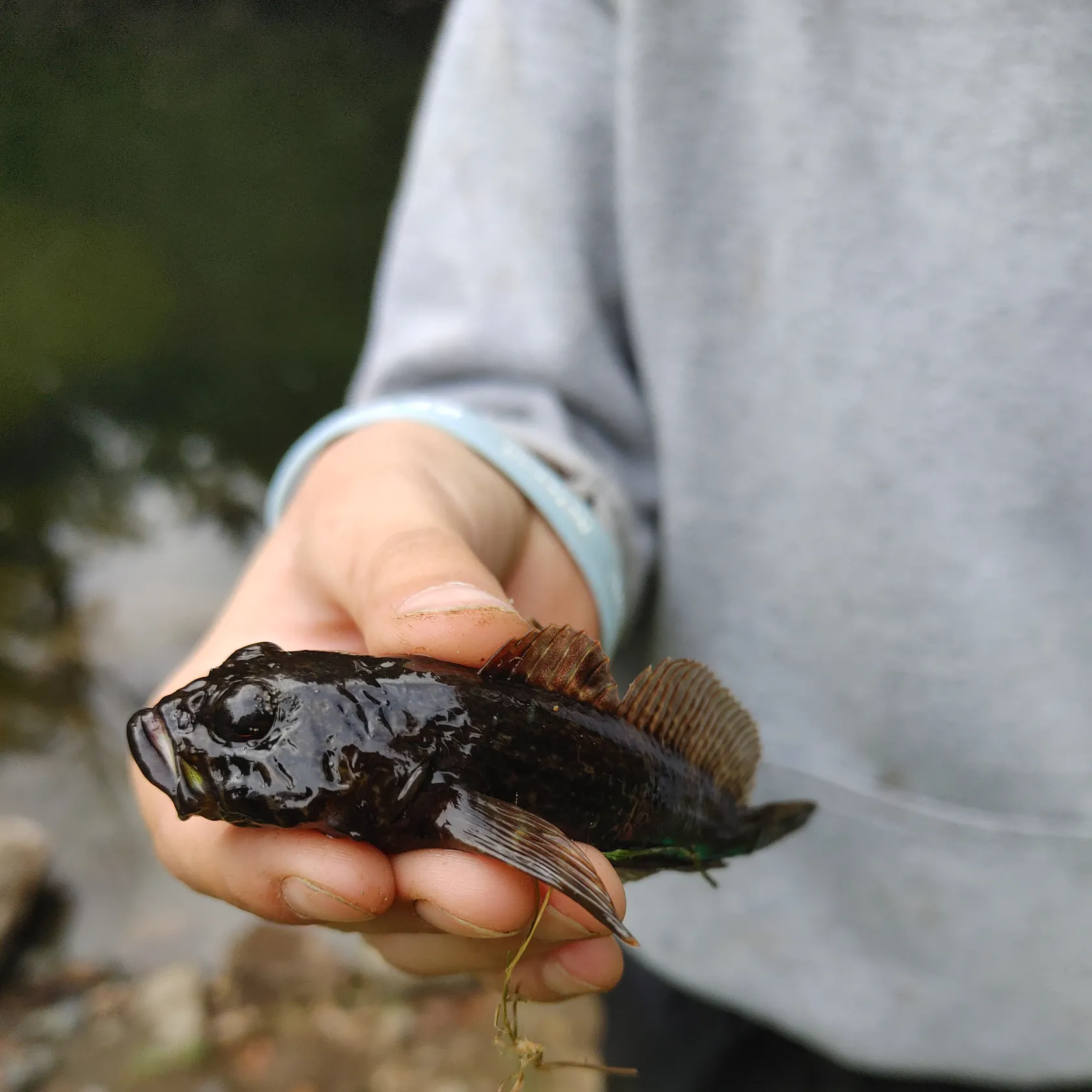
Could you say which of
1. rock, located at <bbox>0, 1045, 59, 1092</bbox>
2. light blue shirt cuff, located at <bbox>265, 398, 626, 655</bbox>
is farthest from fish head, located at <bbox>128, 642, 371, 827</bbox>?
rock, located at <bbox>0, 1045, 59, 1092</bbox>

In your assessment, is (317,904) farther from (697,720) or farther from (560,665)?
(697,720)

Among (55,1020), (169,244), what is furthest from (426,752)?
(169,244)

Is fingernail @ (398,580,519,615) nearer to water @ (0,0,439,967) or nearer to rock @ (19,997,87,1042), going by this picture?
water @ (0,0,439,967)

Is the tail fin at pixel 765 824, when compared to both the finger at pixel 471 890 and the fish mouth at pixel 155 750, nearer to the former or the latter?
the finger at pixel 471 890

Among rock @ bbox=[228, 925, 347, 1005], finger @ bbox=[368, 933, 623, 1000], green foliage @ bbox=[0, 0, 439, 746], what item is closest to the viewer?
finger @ bbox=[368, 933, 623, 1000]

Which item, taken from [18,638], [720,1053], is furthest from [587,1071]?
[18,638]

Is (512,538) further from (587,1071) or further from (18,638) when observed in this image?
(18,638)
